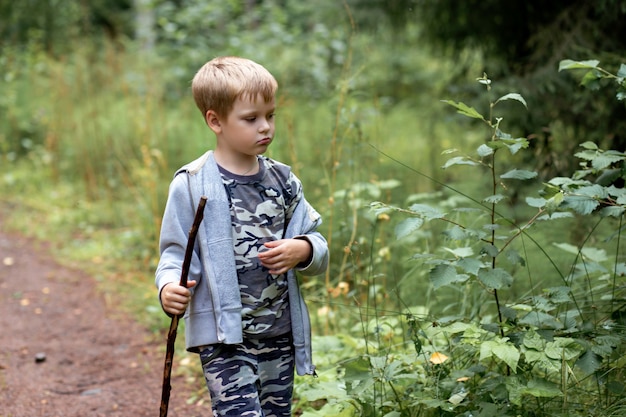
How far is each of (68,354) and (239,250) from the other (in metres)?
2.49

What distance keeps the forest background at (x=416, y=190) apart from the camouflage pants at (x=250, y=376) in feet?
1.00

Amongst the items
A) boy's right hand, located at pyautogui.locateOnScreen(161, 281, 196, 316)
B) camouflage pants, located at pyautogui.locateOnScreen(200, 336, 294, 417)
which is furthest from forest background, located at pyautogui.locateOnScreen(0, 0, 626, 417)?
boy's right hand, located at pyautogui.locateOnScreen(161, 281, 196, 316)

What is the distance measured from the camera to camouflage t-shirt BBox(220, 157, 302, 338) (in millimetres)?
2498

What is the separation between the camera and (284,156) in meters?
6.12

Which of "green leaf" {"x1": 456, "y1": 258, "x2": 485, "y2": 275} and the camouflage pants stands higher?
"green leaf" {"x1": 456, "y1": 258, "x2": 485, "y2": 275}

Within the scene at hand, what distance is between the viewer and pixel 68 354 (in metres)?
4.54

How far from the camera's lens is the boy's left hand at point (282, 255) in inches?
95.7

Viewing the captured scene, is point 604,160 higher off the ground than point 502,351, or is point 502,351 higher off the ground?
point 604,160

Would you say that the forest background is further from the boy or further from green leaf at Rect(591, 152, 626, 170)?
the boy

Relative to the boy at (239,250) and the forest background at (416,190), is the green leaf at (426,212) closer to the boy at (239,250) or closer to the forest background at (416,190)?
the forest background at (416,190)

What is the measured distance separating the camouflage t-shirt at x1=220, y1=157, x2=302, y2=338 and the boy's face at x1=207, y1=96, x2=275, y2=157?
4.9 inches

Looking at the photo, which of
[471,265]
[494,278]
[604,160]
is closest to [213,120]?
[471,265]

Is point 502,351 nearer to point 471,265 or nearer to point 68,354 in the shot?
point 471,265

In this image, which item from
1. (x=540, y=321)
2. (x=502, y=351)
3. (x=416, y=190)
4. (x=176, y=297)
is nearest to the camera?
(x=176, y=297)
